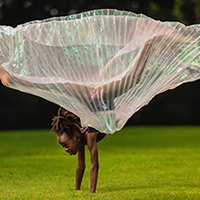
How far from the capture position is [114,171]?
8062 mm

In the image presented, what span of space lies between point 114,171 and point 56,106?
14819 mm

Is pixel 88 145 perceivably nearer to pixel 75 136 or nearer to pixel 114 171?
pixel 75 136

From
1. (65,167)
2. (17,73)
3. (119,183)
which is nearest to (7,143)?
(65,167)

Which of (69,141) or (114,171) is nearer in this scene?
(69,141)

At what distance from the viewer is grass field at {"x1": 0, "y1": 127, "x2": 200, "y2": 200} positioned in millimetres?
4957

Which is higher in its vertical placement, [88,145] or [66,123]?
[66,123]

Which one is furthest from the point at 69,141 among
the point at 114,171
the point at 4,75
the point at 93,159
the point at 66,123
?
the point at 114,171

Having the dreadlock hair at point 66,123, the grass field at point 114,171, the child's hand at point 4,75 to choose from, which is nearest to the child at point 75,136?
the dreadlock hair at point 66,123

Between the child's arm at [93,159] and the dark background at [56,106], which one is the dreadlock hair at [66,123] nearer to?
the child's arm at [93,159]

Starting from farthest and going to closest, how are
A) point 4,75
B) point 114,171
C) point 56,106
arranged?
point 56,106, point 114,171, point 4,75

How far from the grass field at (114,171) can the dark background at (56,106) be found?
740 centimetres

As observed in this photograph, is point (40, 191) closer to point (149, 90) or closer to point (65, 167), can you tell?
point (149, 90)

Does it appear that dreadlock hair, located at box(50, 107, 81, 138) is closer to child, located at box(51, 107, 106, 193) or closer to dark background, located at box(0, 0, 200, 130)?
child, located at box(51, 107, 106, 193)

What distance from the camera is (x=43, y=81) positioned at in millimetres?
4543
